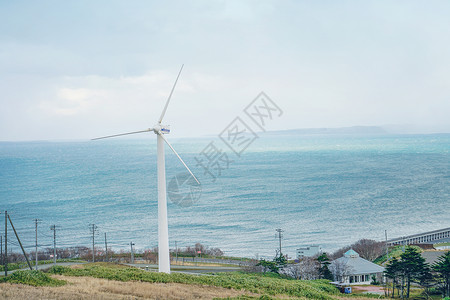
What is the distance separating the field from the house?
13071 millimetres

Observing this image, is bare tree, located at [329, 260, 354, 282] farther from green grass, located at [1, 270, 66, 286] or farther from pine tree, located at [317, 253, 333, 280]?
green grass, located at [1, 270, 66, 286]

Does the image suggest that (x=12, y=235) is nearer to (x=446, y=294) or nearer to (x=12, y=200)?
(x=12, y=200)

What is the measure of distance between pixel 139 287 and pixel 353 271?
77.1 ft

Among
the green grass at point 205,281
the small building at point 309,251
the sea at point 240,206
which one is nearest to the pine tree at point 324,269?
the green grass at point 205,281

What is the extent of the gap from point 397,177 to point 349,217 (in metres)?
59.9

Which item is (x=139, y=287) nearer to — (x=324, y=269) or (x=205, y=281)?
(x=205, y=281)

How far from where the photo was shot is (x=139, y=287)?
22406mm

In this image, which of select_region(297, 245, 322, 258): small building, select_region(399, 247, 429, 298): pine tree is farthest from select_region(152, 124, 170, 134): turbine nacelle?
select_region(297, 245, 322, 258): small building

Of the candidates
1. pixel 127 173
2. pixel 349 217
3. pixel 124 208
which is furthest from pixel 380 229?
pixel 127 173

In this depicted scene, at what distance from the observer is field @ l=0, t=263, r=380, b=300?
794 inches

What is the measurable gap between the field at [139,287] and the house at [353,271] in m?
13.1

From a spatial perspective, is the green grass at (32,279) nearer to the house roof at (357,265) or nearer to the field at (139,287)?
the field at (139,287)

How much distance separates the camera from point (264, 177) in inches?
5468

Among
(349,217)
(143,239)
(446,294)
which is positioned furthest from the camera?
(349,217)
